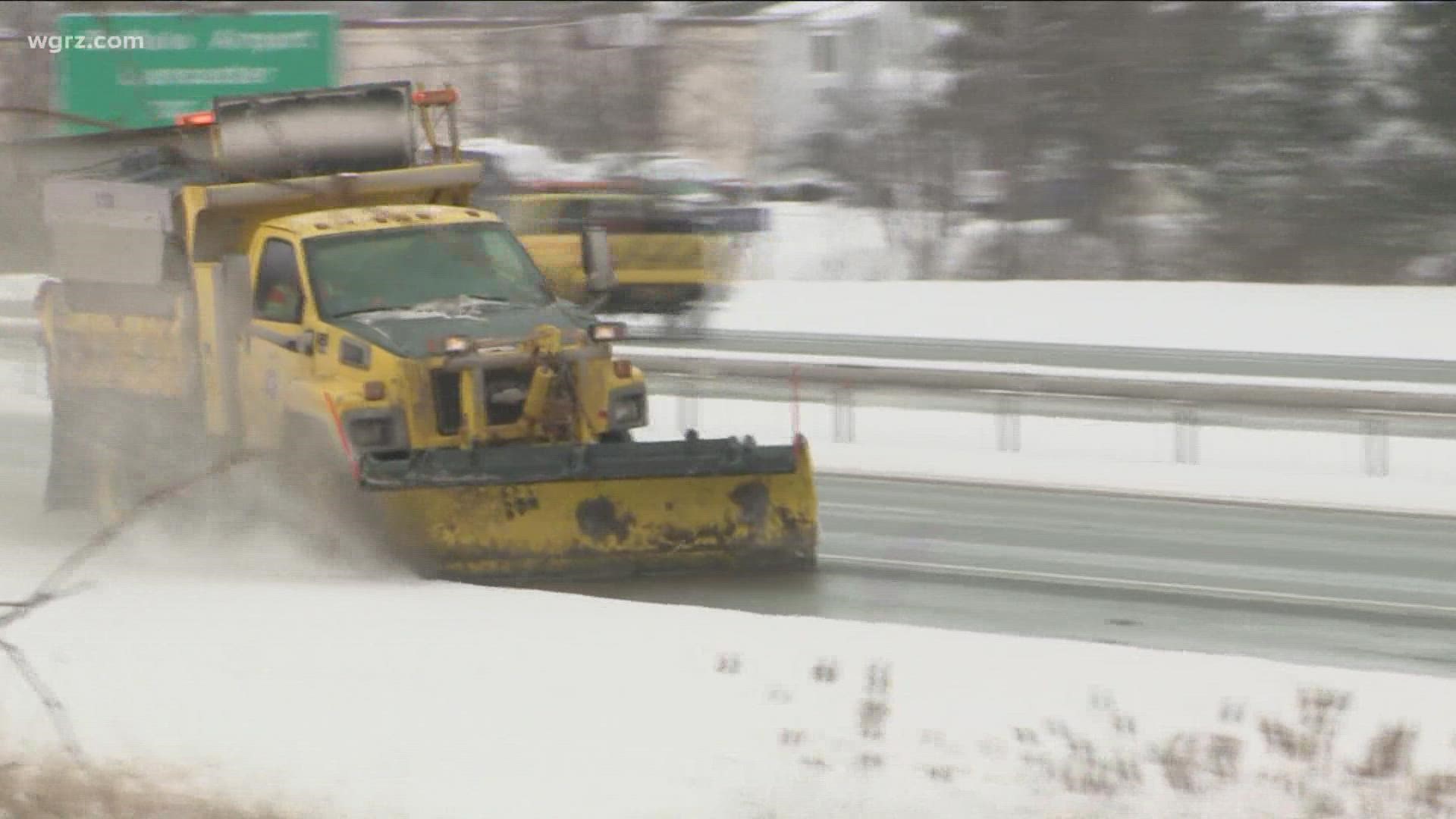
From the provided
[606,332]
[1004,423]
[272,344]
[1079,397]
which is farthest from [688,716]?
[1004,423]

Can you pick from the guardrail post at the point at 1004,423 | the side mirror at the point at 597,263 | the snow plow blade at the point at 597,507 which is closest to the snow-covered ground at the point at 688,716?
the snow plow blade at the point at 597,507

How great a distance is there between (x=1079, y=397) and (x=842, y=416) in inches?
85.8

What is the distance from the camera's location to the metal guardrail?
57.4 ft

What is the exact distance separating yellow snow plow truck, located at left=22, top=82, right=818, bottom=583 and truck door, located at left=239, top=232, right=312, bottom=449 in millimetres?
18

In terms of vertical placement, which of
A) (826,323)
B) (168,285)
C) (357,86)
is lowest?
(826,323)

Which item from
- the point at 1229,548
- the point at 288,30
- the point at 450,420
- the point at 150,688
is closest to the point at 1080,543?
the point at 1229,548

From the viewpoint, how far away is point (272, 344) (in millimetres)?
13219

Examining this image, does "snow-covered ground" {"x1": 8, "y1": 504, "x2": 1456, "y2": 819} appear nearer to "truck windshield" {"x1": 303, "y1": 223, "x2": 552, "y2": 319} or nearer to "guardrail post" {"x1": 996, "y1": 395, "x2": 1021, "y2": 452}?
"truck windshield" {"x1": 303, "y1": 223, "x2": 552, "y2": 319}

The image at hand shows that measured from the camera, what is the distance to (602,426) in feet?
42.5

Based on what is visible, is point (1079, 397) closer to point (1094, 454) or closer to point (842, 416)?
point (1094, 454)

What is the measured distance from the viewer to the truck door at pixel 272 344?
1302 centimetres

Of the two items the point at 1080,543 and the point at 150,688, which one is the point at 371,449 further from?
the point at 1080,543

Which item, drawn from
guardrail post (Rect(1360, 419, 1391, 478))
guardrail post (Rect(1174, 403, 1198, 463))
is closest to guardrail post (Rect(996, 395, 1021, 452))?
guardrail post (Rect(1174, 403, 1198, 463))

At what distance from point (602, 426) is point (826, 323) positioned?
67.4 ft
